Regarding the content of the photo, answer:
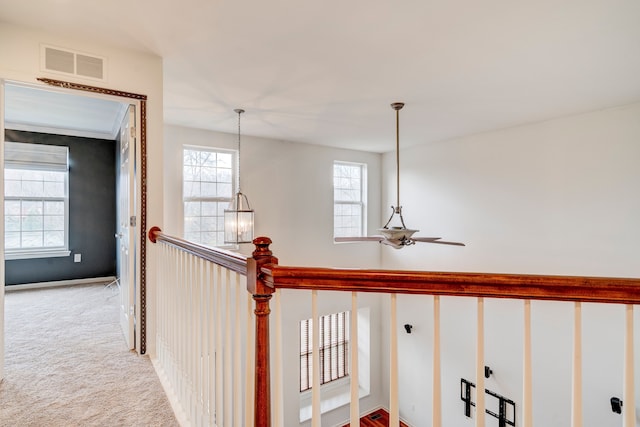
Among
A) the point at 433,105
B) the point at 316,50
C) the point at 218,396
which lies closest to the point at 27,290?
the point at 218,396

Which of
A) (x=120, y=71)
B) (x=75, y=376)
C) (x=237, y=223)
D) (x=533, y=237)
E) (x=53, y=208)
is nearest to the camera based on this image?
(x=75, y=376)

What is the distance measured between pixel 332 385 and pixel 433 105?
209 inches

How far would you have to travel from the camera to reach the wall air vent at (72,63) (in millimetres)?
2188

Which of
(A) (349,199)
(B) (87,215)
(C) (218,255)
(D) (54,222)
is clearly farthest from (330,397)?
(C) (218,255)

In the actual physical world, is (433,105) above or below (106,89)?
above

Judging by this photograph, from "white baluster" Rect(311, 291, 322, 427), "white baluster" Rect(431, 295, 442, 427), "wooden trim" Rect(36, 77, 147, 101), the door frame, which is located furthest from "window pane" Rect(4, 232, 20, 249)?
"white baluster" Rect(431, 295, 442, 427)

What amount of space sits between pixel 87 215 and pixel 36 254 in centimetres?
83

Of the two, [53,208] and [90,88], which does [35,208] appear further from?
[90,88]

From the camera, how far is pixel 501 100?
349 cm

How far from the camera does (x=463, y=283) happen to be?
0.98m

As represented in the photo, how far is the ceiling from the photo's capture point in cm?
197

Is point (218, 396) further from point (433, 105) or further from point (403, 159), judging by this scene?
point (403, 159)

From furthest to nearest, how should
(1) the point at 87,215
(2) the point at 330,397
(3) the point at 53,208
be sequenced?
1. (2) the point at 330,397
2. (1) the point at 87,215
3. (3) the point at 53,208

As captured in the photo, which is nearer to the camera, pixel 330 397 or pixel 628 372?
pixel 628 372
